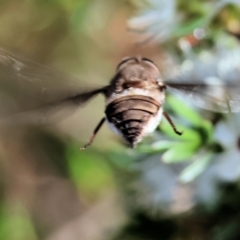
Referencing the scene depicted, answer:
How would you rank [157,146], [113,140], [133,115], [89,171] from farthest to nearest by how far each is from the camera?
[89,171]
[113,140]
[157,146]
[133,115]

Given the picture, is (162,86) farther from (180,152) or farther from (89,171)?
(89,171)

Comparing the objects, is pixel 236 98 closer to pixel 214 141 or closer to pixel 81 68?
pixel 214 141

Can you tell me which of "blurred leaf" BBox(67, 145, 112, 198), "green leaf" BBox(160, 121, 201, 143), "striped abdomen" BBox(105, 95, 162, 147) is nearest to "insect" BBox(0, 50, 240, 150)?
"striped abdomen" BBox(105, 95, 162, 147)

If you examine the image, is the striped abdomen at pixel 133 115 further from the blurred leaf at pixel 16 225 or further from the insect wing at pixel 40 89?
the blurred leaf at pixel 16 225

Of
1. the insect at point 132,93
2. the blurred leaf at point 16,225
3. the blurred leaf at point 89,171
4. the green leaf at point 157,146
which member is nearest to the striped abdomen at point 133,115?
the insect at point 132,93

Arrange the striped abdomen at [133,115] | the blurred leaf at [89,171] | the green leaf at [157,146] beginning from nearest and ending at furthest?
the striped abdomen at [133,115] → the green leaf at [157,146] → the blurred leaf at [89,171]

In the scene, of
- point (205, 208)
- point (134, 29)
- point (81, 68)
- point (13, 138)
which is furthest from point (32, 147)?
point (205, 208)

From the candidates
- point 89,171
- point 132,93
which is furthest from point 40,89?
point 89,171
